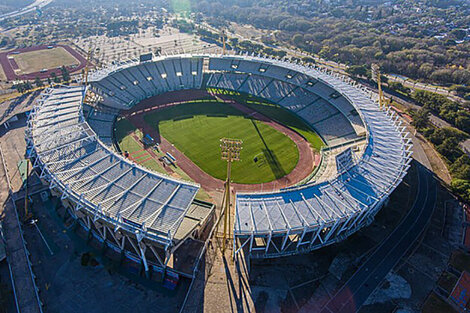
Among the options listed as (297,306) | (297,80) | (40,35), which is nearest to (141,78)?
(297,80)

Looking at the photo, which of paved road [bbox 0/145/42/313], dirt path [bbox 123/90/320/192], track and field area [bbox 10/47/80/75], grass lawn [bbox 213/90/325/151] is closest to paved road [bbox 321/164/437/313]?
dirt path [bbox 123/90/320/192]

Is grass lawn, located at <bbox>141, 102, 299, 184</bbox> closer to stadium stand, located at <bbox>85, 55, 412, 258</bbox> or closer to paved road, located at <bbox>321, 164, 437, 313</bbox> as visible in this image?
stadium stand, located at <bbox>85, 55, 412, 258</bbox>

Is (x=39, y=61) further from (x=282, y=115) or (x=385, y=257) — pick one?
(x=385, y=257)

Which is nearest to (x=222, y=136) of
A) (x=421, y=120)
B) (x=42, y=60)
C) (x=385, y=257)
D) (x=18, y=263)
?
(x=385, y=257)

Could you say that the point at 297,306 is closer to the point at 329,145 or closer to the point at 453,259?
the point at 453,259

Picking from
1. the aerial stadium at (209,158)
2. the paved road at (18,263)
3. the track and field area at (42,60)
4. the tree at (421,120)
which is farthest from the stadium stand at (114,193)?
the track and field area at (42,60)
